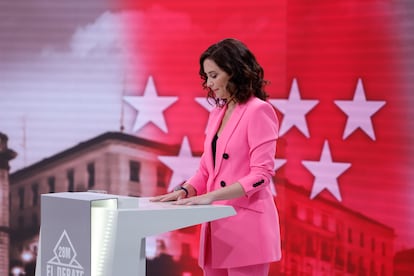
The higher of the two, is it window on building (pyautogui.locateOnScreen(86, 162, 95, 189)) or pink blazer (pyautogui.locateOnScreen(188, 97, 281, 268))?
window on building (pyautogui.locateOnScreen(86, 162, 95, 189))

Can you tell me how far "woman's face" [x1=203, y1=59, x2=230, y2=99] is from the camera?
255 centimetres

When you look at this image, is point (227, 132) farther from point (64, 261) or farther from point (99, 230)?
point (64, 261)

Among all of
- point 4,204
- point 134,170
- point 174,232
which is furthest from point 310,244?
point 4,204

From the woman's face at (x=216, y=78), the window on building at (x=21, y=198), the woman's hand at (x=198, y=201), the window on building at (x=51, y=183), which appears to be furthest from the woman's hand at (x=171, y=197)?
the window on building at (x=21, y=198)

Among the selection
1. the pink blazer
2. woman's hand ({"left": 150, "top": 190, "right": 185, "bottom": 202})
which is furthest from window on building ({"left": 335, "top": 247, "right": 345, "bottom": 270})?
woman's hand ({"left": 150, "top": 190, "right": 185, "bottom": 202})

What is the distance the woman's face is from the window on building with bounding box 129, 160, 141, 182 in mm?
1642

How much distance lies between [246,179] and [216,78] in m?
0.41

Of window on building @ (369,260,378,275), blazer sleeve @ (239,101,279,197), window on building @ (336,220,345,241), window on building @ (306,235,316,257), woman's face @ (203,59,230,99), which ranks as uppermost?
woman's face @ (203,59,230,99)

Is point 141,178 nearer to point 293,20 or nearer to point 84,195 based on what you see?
point 293,20

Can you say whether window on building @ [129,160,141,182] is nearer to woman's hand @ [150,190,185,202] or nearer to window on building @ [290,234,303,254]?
window on building @ [290,234,303,254]

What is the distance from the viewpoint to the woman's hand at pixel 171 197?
253 cm

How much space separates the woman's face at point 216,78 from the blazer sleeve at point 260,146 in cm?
16

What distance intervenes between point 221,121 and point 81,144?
1.77 metres

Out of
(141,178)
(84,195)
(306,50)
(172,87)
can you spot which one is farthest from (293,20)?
(84,195)
